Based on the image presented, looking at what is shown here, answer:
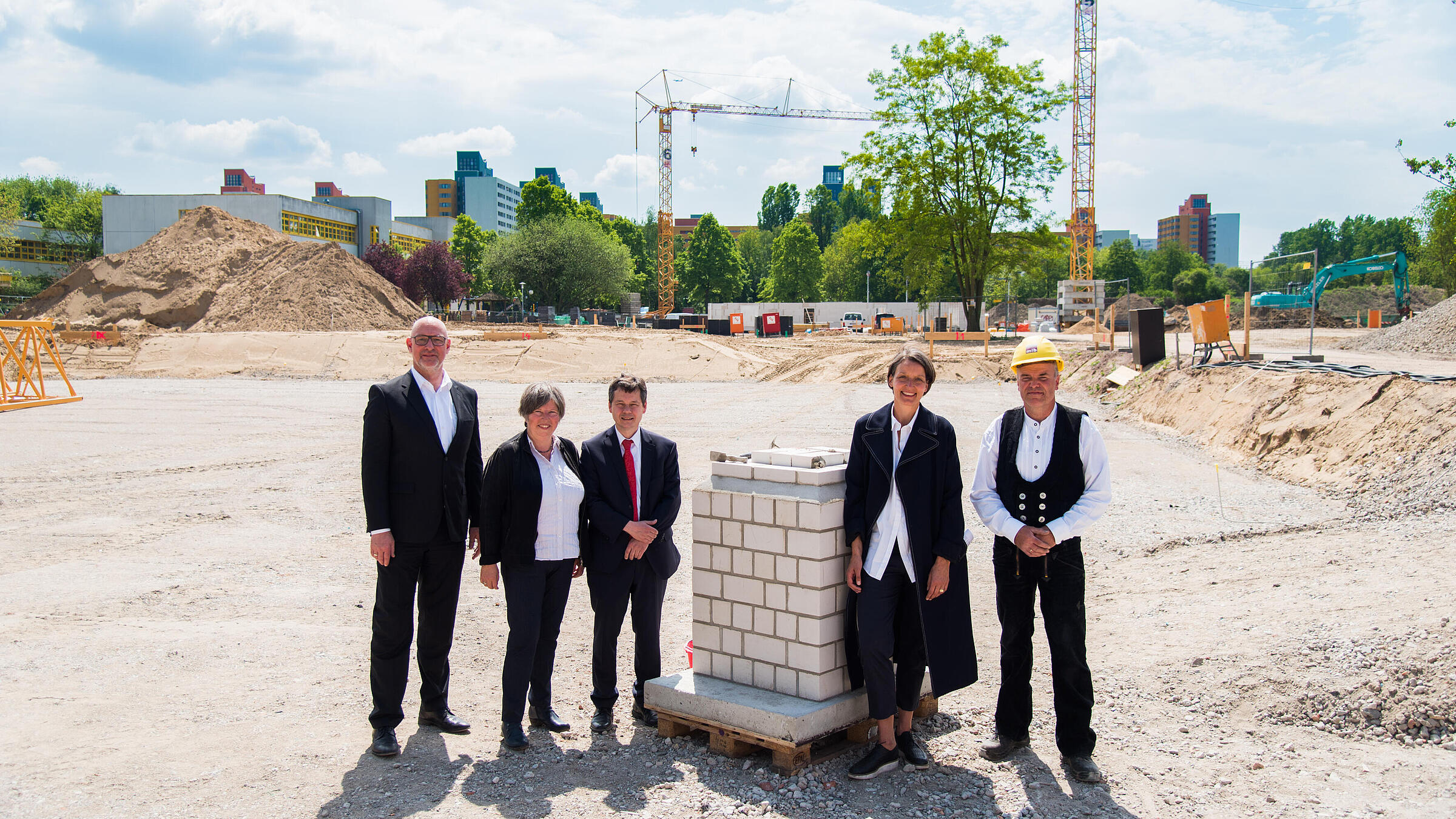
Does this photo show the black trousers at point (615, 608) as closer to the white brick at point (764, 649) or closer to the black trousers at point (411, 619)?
the white brick at point (764, 649)

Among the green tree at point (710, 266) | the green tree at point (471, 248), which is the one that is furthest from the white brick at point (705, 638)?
the green tree at point (710, 266)

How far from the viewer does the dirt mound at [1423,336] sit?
69.5ft

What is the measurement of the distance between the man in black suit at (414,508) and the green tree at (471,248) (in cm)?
7773

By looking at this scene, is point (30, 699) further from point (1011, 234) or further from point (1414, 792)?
point (1011, 234)

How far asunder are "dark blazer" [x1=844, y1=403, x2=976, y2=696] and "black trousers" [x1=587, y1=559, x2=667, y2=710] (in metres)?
1.15

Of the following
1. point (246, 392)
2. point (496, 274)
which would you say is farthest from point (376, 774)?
point (496, 274)

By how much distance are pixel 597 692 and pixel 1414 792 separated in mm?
3537

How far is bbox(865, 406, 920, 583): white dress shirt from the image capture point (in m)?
3.74

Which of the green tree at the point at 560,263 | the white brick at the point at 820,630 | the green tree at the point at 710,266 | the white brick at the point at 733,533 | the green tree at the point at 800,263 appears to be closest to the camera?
the white brick at the point at 820,630

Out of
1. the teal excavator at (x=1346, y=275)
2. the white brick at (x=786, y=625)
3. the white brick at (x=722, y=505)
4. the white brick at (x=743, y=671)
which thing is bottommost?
the white brick at (x=743, y=671)

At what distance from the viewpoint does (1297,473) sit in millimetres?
10773

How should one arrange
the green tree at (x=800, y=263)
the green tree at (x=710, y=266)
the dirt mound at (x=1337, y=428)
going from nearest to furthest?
1. the dirt mound at (x=1337, y=428)
2. the green tree at (x=800, y=263)
3. the green tree at (x=710, y=266)

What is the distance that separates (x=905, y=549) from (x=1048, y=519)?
675mm

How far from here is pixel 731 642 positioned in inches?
167
